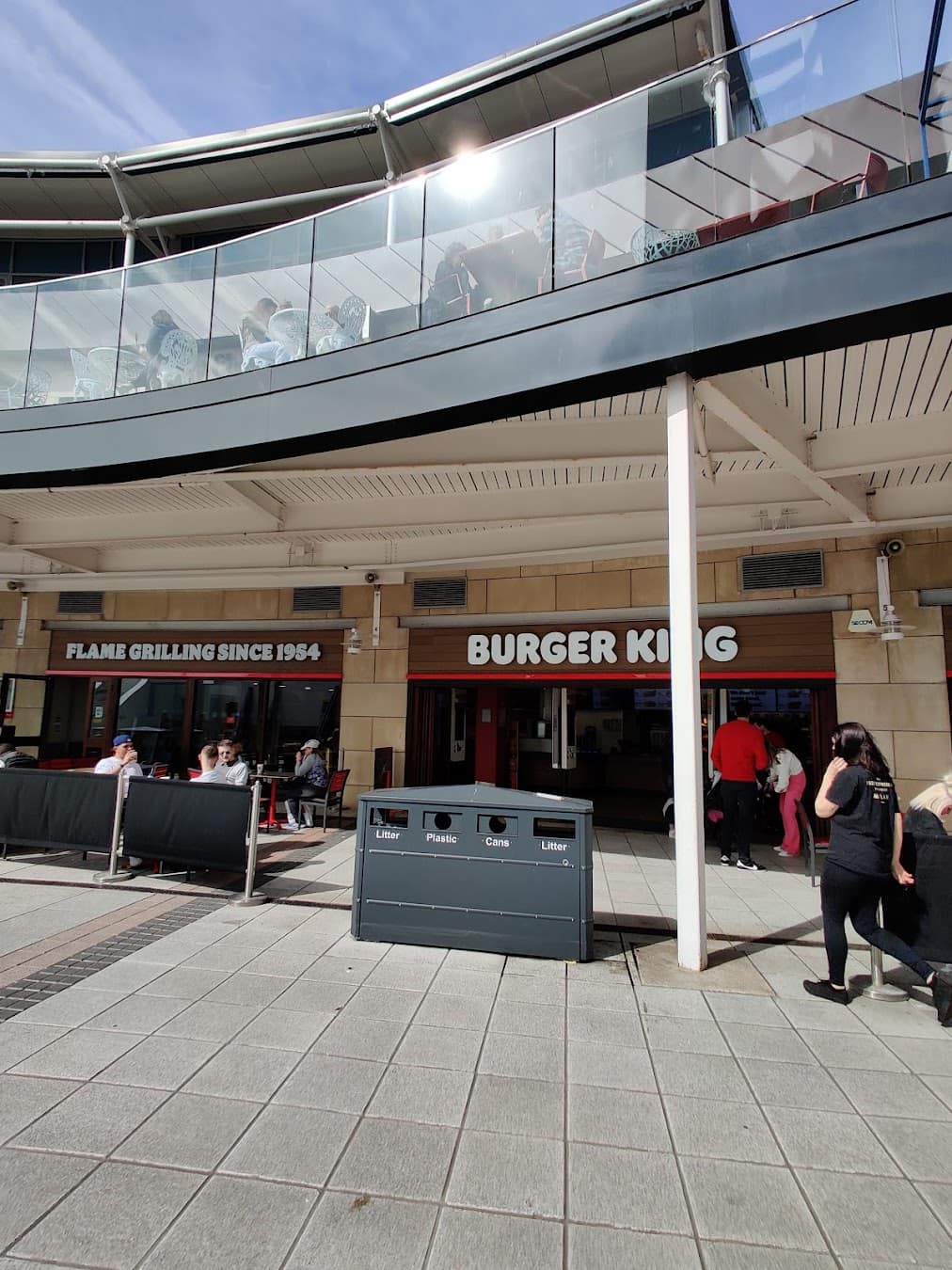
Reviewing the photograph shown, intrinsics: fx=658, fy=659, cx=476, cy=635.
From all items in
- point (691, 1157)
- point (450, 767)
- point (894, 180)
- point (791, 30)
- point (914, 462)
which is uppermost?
point (791, 30)

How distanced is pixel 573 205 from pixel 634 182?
55 centimetres

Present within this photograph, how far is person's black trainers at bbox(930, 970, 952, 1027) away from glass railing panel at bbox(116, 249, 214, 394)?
8520 mm

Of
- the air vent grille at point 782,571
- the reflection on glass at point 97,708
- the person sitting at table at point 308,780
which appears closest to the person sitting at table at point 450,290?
the air vent grille at point 782,571

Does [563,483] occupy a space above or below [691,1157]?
above

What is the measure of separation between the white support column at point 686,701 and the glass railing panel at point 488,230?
6.52 feet

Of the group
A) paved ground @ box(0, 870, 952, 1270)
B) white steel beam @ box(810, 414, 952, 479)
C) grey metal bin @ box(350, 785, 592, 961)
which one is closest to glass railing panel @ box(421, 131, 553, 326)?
white steel beam @ box(810, 414, 952, 479)

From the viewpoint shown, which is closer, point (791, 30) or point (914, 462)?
point (791, 30)

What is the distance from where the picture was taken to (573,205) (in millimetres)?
5930

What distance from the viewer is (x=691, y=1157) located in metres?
2.64

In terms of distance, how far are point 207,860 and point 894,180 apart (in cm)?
802

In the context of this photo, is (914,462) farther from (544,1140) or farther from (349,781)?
(349,781)

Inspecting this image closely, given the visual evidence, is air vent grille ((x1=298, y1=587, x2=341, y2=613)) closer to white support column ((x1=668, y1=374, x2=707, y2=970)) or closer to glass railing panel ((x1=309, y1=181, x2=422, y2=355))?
glass railing panel ((x1=309, y1=181, x2=422, y2=355))

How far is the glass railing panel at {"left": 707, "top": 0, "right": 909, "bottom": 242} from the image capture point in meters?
5.08

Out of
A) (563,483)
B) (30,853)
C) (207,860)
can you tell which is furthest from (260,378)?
(30,853)
